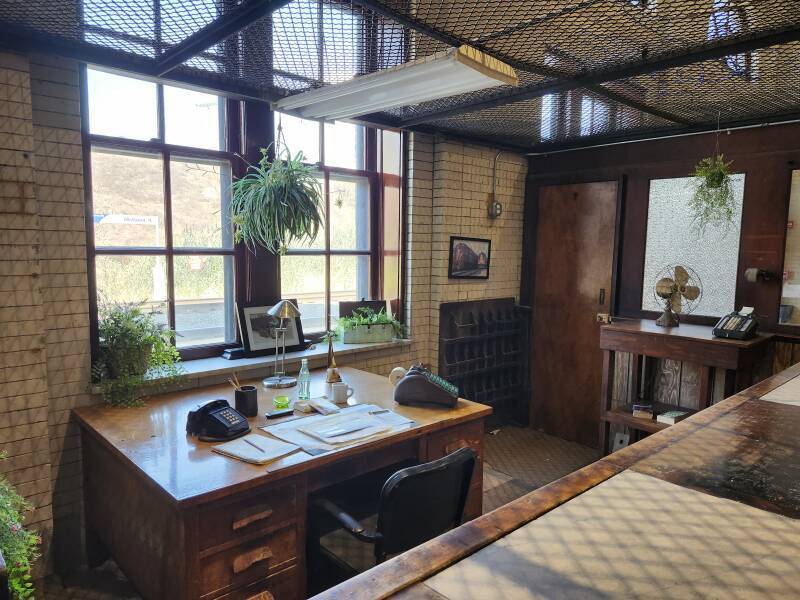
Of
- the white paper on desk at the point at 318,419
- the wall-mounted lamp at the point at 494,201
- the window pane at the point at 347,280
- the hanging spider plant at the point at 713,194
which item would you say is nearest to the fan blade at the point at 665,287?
the hanging spider plant at the point at 713,194

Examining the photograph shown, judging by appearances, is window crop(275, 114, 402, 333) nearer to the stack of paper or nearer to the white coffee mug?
the white coffee mug

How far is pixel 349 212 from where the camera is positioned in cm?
413

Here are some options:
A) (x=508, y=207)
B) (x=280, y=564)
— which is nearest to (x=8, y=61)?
(x=280, y=564)

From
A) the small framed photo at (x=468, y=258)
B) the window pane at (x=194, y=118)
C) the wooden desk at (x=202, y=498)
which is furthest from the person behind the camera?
the small framed photo at (x=468, y=258)

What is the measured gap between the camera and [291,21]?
2.19 meters

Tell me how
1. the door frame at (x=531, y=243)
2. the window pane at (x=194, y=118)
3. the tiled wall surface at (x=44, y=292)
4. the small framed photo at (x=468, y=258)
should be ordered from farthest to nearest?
the door frame at (x=531, y=243) < the small framed photo at (x=468, y=258) < the window pane at (x=194, y=118) < the tiled wall surface at (x=44, y=292)

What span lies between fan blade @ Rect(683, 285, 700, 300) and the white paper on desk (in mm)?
2605

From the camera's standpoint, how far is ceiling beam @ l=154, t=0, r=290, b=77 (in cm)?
204

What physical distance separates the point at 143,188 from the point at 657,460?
9.69 ft

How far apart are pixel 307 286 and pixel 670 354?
8.54 ft

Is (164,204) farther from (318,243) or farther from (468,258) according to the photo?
(468,258)

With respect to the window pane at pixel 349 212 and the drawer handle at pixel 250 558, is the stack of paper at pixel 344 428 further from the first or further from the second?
the window pane at pixel 349 212

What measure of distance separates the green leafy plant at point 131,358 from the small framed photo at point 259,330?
0.52 m

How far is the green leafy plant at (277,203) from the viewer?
10.5 feet
